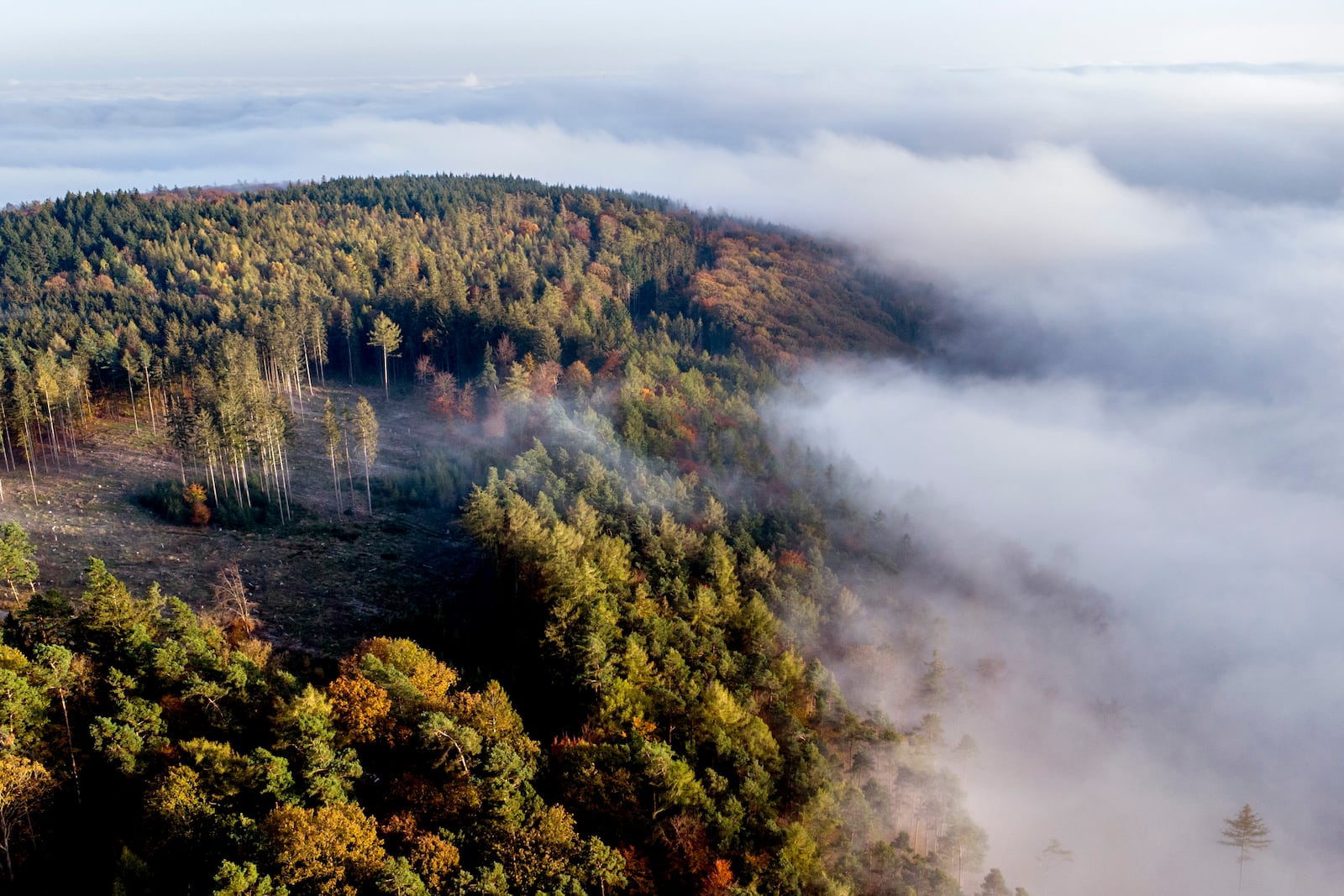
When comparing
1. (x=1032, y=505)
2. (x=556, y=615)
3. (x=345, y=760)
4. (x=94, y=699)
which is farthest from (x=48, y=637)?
(x=1032, y=505)

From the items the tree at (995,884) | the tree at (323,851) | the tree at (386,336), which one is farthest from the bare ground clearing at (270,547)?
the tree at (995,884)

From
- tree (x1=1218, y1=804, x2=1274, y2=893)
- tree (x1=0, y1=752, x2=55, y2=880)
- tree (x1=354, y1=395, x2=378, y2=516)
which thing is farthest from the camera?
tree (x1=354, y1=395, x2=378, y2=516)

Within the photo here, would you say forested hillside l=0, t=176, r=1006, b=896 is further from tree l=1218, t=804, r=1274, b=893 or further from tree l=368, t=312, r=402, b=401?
tree l=1218, t=804, r=1274, b=893

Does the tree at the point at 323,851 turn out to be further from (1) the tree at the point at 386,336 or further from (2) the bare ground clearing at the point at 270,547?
(1) the tree at the point at 386,336

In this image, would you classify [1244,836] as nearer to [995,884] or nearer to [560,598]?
[995,884]

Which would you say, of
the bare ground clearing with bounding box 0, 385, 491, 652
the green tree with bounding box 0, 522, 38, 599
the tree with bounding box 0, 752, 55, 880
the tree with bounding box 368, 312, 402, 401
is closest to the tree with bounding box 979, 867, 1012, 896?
the bare ground clearing with bounding box 0, 385, 491, 652

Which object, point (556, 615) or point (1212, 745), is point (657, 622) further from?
point (1212, 745)
